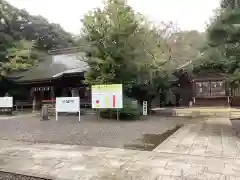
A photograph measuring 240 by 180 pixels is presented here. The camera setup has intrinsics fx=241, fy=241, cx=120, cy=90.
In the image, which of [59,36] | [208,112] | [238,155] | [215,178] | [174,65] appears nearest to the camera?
[215,178]

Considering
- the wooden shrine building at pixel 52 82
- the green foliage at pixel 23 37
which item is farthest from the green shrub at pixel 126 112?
the green foliage at pixel 23 37

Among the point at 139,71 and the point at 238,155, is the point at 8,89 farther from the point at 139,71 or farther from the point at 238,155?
the point at 238,155

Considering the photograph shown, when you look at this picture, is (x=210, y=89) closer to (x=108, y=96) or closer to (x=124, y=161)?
(x=108, y=96)

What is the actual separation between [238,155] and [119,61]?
826cm

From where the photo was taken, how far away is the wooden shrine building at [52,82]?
57.1 feet

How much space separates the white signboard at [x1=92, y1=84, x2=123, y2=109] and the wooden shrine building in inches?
186

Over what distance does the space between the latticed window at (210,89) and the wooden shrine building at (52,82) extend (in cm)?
937

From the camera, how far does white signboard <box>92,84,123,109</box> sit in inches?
453

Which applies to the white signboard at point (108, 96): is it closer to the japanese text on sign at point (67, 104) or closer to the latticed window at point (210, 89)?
the japanese text on sign at point (67, 104)

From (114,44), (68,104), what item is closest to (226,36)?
(114,44)

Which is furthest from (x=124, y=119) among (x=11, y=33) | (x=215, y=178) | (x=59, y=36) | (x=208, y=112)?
(x=59, y=36)

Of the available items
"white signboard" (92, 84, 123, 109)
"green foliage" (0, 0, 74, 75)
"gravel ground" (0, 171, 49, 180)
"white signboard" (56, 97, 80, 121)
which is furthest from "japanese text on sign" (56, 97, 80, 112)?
"green foliage" (0, 0, 74, 75)

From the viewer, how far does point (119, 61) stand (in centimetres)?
1260

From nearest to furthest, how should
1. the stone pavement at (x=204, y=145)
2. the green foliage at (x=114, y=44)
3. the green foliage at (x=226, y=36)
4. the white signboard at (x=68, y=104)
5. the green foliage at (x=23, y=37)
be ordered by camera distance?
1. the stone pavement at (x=204, y=145)
2. the green foliage at (x=226, y=36)
3. the white signboard at (x=68, y=104)
4. the green foliage at (x=114, y=44)
5. the green foliage at (x=23, y=37)
